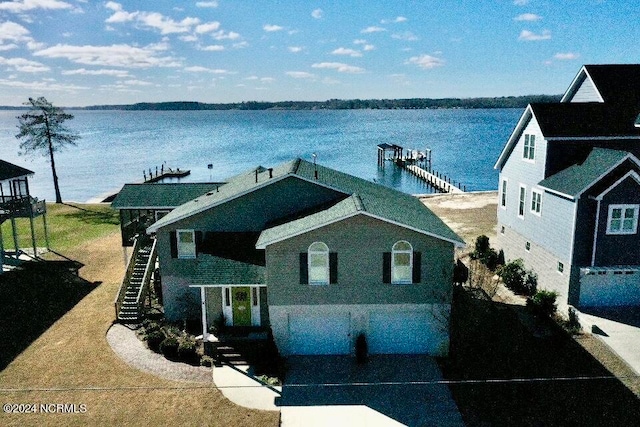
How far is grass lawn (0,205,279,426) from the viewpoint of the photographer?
17.3 meters

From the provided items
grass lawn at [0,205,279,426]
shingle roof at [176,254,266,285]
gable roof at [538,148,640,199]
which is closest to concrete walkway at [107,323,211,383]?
grass lawn at [0,205,279,426]

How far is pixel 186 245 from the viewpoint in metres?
24.2

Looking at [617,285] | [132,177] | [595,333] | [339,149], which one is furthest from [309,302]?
[339,149]

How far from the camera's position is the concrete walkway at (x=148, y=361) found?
19.9 meters

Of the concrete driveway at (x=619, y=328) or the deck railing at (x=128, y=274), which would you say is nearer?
the concrete driveway at (x=619, y=328)

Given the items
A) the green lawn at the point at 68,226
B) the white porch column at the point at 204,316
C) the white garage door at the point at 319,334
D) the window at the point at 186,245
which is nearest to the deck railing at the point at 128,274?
the window at the point at 186,245

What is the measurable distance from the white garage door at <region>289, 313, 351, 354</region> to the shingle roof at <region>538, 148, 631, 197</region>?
12549 mm

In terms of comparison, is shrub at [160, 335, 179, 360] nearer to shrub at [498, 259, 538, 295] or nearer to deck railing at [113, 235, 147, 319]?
deck railing at [113, 235, 147, 319]

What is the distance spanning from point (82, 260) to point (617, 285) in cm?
3249

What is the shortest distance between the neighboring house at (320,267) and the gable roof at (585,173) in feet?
21.9

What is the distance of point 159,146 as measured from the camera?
171625 mm

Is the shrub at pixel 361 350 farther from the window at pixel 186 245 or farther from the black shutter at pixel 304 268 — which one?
the window at pixel 186 245

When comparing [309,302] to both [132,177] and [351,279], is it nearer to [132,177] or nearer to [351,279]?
[351,279]

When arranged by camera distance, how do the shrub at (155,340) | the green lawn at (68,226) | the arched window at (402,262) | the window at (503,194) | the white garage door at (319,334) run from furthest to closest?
the green lawn at (68,226) → the window at (503,194) → the shrub at (155,340) → the white garage door at (319,334) → the arched window at (402,262)
